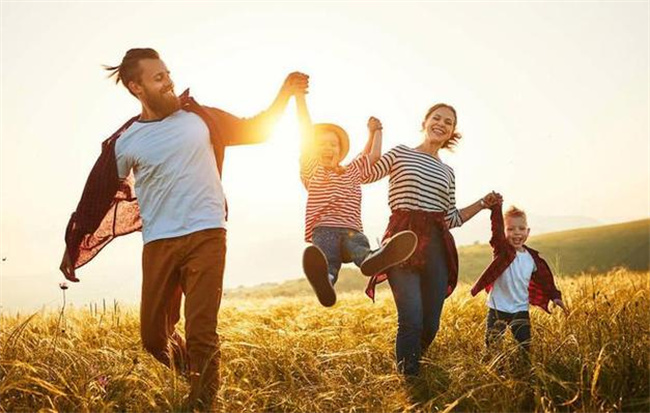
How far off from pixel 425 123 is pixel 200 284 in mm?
2518

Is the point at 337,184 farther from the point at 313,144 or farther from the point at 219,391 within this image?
the point at 219,391

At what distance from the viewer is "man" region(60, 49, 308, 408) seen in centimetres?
448

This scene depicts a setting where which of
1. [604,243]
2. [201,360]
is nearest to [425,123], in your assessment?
[201,360]

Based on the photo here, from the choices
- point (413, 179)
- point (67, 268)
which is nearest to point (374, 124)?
point (413, 179)

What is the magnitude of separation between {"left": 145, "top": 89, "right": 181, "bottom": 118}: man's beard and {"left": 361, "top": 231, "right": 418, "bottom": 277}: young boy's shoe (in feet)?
6.21

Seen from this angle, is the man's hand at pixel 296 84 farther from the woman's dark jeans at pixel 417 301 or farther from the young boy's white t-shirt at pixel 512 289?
the young boy's white t-shirt at pixel 512 289

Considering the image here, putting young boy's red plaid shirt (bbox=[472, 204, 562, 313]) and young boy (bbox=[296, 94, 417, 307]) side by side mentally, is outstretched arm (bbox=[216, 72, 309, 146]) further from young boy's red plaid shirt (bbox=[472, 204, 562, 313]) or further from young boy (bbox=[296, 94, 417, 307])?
young boy's red plaid shirt (bbox=[472, 204, 562, 313])

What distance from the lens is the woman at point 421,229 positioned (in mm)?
5219

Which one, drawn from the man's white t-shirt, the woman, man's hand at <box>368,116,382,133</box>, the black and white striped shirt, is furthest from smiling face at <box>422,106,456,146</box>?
the man's white t-shirt

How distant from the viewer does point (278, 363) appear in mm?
5684

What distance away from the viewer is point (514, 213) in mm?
6168

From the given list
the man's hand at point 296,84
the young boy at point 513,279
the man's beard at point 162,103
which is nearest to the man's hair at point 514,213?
the young boy at point 513,279

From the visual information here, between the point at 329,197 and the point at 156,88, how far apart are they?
1989 millimetres

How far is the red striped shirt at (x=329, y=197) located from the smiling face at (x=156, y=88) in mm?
1665
